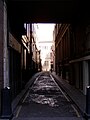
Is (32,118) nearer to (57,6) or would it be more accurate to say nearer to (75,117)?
(75,117)

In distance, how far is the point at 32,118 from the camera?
45.4 ft

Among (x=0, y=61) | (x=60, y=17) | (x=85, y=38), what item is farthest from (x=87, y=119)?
(x=60, y=17)

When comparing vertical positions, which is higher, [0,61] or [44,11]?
[44,11]

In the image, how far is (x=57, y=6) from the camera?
24.3 metres

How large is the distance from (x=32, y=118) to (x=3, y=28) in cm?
422

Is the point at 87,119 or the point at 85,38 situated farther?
the point at 85,38

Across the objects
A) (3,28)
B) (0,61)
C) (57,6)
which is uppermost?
(57,6)

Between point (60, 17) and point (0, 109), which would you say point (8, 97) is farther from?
point (60, 17)

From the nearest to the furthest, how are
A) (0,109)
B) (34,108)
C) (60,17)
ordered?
(0,109)
(34,108)
(60,17)

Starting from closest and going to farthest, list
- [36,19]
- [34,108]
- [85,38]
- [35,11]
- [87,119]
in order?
[87,119] → [34,108] → [85,38] → [35,11] → [36,19]

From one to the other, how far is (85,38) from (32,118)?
11.1m

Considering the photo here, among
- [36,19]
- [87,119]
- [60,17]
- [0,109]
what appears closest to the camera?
[87,119]

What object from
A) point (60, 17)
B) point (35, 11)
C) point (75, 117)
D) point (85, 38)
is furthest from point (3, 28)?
point (60, 17)

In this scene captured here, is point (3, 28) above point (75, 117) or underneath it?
above
